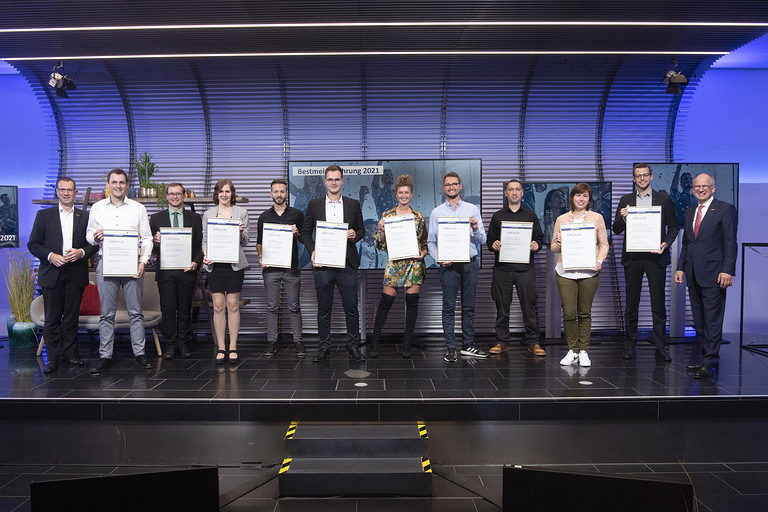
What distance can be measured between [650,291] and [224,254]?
4.37 m

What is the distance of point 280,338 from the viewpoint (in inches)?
266

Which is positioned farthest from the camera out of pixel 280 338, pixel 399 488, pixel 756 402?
pixel 280 338

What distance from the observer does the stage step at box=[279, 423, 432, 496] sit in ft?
10.8

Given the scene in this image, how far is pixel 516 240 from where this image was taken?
5.39 metres

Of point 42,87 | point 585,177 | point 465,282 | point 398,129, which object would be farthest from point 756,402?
point 42,87

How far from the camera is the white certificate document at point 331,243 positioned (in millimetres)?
4953

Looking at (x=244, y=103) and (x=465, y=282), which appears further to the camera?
(x=244, y=103)

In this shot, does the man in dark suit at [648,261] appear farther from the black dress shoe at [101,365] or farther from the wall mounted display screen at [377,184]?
the black dress shoe at [101,365]

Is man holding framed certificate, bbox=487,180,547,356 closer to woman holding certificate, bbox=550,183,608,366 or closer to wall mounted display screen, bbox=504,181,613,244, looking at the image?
woman holding certificate, bbox=550,183,608,366

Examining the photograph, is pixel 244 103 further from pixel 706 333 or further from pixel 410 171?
pixel 706 333

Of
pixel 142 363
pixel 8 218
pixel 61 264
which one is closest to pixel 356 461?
pixel 142 363

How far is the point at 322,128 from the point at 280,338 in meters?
3.00

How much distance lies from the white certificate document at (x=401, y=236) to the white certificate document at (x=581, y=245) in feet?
4.83

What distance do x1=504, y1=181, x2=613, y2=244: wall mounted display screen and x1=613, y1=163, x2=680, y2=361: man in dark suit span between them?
3.23ft
